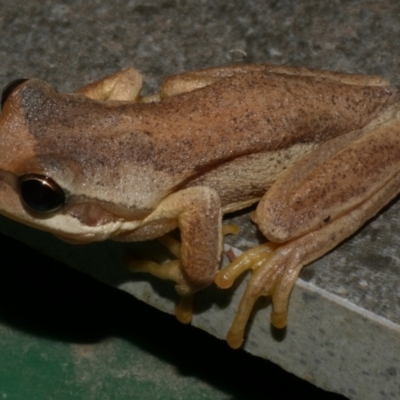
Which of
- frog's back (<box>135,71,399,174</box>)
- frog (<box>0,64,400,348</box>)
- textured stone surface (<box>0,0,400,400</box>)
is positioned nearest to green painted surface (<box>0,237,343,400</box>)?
textured stone surface (<box>0,0,400,400</box>)

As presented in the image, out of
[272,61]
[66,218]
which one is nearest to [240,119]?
[66,218]

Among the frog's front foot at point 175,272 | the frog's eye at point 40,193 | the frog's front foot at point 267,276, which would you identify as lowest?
the frog's front foot at point 175,272

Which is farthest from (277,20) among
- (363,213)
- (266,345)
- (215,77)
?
(266,345)

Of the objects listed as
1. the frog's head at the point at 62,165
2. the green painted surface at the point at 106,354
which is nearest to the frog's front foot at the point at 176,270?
the frog's head at the point at 62,165

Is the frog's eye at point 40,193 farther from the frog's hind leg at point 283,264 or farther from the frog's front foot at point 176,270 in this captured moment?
the frog's hind leg at point 283,264

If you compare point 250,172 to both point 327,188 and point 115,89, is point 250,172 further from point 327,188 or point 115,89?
point 115,89
